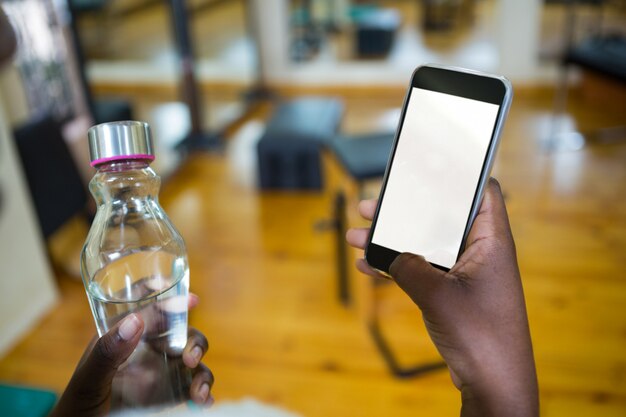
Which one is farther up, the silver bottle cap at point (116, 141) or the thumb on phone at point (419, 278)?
the silver bottle cap at point (116, 141)

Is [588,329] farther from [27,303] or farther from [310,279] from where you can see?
[27,303]

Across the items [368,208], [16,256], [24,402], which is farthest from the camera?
[16,256]

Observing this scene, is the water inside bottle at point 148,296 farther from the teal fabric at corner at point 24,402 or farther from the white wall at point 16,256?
the white wall at point 16,256

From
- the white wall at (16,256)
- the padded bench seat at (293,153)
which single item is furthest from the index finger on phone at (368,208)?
the padded bench seat at (293,153)

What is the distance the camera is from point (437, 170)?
34 cm

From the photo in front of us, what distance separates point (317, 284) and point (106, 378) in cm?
156

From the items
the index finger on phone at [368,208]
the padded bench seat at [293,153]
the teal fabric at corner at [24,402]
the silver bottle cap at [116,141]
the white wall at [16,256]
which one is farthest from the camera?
the padded bench seat at [293,153]

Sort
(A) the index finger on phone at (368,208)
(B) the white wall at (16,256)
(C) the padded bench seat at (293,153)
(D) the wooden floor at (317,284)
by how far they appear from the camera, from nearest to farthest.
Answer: (A) the index finger on phone at (368,208), (D) the wooden floor at (317,284), (B) the white wall at (16,256), (C) the padded bench seat at (293,153)

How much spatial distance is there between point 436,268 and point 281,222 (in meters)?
1.96

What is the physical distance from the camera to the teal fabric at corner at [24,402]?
70 centimetres

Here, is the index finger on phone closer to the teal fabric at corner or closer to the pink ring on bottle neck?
the pink ring on bottle neck

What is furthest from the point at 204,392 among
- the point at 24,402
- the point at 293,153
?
the point at 293,153

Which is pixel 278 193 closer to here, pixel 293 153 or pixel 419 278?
pixel 293 153

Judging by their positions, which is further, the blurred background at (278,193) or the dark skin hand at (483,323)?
the blurred background at (278,193)
